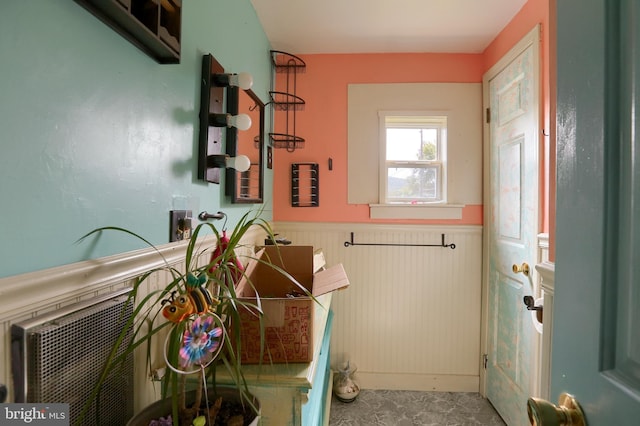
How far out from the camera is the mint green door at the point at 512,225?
1.74 m

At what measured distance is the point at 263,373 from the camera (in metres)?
0.96

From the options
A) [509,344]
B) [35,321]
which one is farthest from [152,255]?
[509,344]

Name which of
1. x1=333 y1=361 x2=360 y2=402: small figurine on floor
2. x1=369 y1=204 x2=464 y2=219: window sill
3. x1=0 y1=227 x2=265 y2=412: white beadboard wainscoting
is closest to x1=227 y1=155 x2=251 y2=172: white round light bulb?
x1=0 y1=227 x2=265 y2=412: white beadboard wainscoting

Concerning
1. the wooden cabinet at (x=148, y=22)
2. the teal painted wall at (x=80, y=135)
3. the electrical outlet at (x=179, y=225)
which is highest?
the wooden cabinet at (x=148, y=22)

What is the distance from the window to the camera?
7.98 ft

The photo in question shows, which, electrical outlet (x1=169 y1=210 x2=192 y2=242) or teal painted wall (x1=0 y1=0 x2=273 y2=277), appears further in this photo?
electrical outlet (x1=169 y1=210 x2=192 y2=242)

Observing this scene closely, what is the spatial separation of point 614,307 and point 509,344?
1.84m

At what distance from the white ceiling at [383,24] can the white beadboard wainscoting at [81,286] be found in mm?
1646

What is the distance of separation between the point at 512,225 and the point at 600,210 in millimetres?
1673

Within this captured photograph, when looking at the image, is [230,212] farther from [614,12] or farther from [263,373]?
[614,12]

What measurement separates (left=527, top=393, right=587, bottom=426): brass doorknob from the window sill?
1.86 metres

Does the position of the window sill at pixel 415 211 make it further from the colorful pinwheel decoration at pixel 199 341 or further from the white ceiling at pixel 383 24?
the colorful pinwheel decoration at pixel 199 341

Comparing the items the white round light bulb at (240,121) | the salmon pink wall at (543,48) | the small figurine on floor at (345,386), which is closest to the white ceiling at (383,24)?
the salmon pink wall at (543,48)

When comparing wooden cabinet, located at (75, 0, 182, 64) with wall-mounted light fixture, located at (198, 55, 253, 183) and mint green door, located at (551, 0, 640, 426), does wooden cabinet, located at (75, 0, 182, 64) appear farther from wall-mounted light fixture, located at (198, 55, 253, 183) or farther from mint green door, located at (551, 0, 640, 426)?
mint green door, located at (551, 0, 640, 426)
